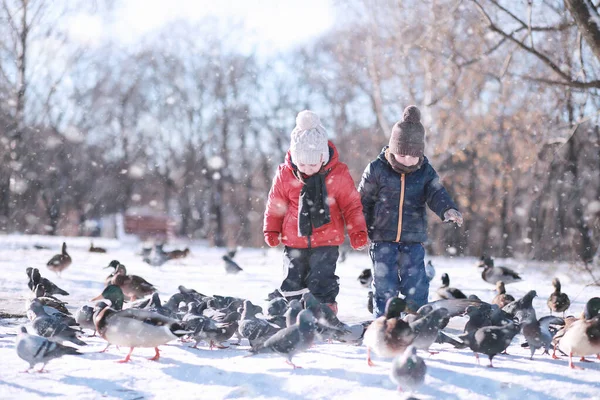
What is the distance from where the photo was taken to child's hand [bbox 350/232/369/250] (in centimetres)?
550

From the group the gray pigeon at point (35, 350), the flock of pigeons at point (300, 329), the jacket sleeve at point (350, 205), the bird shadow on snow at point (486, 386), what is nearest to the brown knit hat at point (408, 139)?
the jacket sleeve at point (350, 205)

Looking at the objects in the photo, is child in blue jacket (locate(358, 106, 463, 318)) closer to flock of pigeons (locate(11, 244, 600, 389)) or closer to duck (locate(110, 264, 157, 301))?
flock of pigeons (locate(11, 244, 600, 389))

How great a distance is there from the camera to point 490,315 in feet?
16.1

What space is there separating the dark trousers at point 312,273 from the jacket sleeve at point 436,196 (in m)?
1.03

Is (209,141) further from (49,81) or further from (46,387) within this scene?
(46,387)

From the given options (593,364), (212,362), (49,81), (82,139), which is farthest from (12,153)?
(593,364)

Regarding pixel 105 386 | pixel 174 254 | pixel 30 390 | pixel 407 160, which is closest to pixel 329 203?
pixel 407 160

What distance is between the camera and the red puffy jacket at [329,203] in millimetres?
5785

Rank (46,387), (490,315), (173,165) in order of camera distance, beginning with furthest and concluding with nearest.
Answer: (173,165)
(490,315)
(46,387)

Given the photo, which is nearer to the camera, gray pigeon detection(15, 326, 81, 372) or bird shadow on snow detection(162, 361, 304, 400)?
bird shadow on snow detection(162, 361, 304, 400)

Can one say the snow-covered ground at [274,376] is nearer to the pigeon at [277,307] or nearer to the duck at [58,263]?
the pigeon at [277,307]

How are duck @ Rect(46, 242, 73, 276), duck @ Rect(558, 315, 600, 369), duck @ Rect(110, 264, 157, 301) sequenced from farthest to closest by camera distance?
duck @ Rect(46, 242, 73, 276) < duck @ Rect(110, 264, 157, 301) < duck @ Rect(558, 315, 600, 369)

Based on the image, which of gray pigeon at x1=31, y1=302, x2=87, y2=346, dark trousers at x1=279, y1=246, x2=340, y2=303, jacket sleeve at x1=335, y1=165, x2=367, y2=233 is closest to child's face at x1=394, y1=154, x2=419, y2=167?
jacket sleeve at x1=335, y1=165, x2=367, y2=233

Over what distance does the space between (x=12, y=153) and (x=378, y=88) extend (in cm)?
1316
